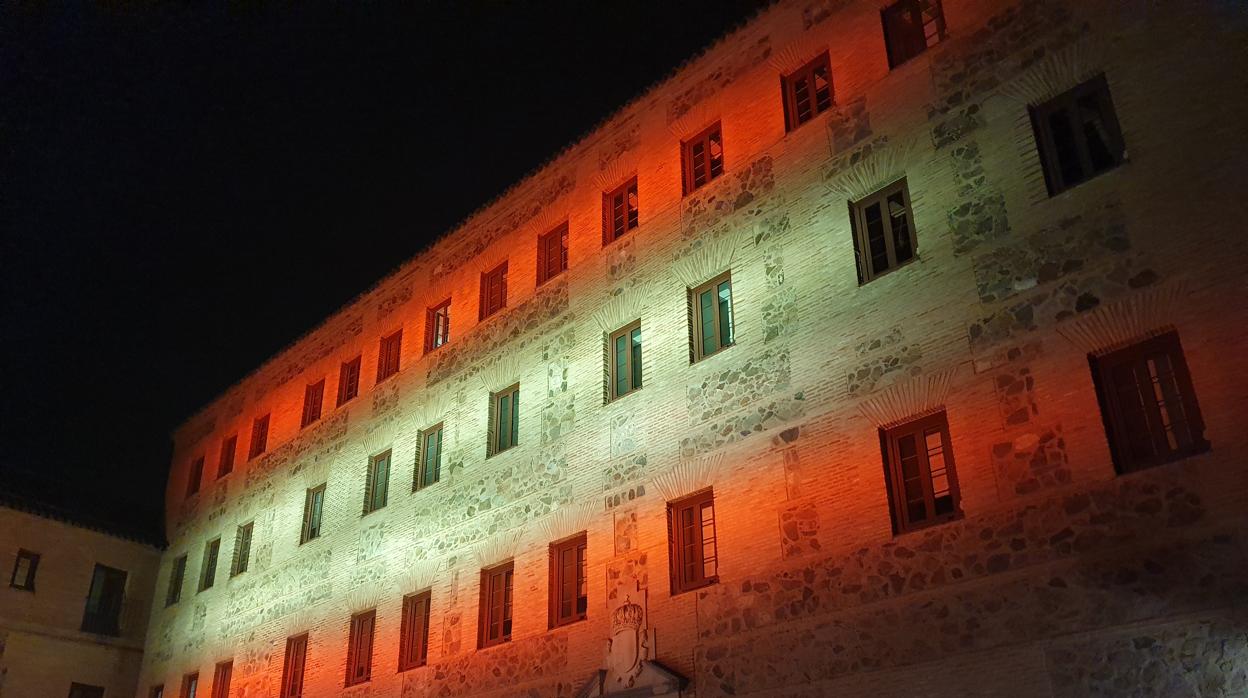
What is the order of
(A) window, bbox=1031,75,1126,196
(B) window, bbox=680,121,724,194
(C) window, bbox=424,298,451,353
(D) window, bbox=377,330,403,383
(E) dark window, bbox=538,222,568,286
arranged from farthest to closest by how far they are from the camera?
(D) window, bbox=377,330,403,383 < (C) window, bbox=424,298,451,353 < (E) dark window, bbox=538,222,568,286 < (B) window, bbox=680,121,724,194 < (A) window, bbox=1031,75,1126,196

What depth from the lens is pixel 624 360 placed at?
1573cm

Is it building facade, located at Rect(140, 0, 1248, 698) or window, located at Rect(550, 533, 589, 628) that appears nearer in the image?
building facade, located at Rect(140, 0, 1248, 698)

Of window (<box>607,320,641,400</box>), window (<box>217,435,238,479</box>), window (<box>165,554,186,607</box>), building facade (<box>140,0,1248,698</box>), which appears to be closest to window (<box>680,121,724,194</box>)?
building facade (<box>140,0,1248,698</box>)

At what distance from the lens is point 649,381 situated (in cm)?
1477

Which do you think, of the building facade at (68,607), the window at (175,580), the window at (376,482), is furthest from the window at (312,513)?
the building facade at (68,607)

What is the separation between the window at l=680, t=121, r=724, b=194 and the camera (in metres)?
15.5

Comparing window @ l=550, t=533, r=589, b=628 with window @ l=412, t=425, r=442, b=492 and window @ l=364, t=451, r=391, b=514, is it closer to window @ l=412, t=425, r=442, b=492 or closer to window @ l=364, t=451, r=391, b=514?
window @ l=412, t=425, r=442, b=492

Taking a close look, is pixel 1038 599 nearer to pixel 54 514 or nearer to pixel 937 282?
Answer: pixel 937 282

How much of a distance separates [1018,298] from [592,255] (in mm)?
8143

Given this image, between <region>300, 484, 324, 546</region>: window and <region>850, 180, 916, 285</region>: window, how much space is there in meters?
14.2

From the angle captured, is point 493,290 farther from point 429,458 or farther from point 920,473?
point 920,473

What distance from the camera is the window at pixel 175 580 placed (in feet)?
86.2

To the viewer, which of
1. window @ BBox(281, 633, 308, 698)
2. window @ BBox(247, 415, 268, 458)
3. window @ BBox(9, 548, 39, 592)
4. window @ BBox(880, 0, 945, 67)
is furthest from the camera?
window @ BBox(9, 548, 39, 592)

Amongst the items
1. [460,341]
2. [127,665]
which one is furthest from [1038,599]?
[127,665]
